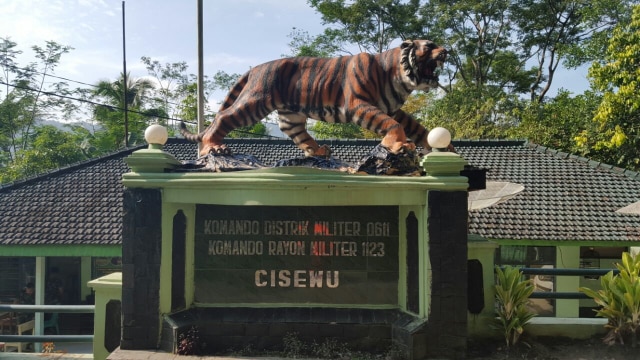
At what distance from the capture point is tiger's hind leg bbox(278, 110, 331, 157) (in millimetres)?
6573

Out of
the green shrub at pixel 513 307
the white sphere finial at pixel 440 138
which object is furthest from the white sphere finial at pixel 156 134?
the green shrub at pixel 513 307

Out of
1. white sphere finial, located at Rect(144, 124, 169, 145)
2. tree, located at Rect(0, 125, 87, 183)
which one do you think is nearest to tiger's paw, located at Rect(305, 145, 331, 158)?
white sphere finial, located at Rect(144, 124, 169, 145)

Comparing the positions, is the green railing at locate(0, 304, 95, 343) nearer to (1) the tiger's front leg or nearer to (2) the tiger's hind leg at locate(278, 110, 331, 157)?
(2) the tiger's hind leg at locate(278, 110, 331, 157)

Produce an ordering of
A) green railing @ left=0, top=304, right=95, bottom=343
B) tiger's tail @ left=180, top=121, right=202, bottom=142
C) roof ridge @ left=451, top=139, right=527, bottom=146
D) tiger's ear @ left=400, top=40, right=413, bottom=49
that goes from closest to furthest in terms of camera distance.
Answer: tiger's ear @ left=400, top=40, right=413, bottom=49 < green railing @ left=0, top=304, right=95, bottom=343 < tiger's tail @ left=180, top=121, right=202, bottom=142 < roof ridge @ left=451, top=139, right=527, bottom=146

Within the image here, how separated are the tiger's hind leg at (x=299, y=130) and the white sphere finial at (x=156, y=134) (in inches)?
67.0

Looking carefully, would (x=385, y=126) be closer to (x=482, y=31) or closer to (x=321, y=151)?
(x=321, y=151)

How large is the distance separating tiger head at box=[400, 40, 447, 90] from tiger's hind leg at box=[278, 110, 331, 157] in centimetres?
164

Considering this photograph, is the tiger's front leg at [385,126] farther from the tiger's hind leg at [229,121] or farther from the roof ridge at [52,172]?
the roof ridge at [52,172]

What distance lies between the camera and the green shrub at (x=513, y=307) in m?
5.55

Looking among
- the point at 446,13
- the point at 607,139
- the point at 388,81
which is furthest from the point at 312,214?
the point at 446,13

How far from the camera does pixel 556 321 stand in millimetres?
5938

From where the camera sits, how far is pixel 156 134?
5668 millimetres

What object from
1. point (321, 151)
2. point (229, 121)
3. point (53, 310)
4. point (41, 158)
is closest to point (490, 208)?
point (321, 151)

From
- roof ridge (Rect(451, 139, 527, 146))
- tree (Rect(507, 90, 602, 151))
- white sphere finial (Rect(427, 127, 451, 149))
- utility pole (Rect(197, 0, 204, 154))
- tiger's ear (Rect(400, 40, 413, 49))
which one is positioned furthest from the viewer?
A: tree (Rect(507, 90, 602, 151))
